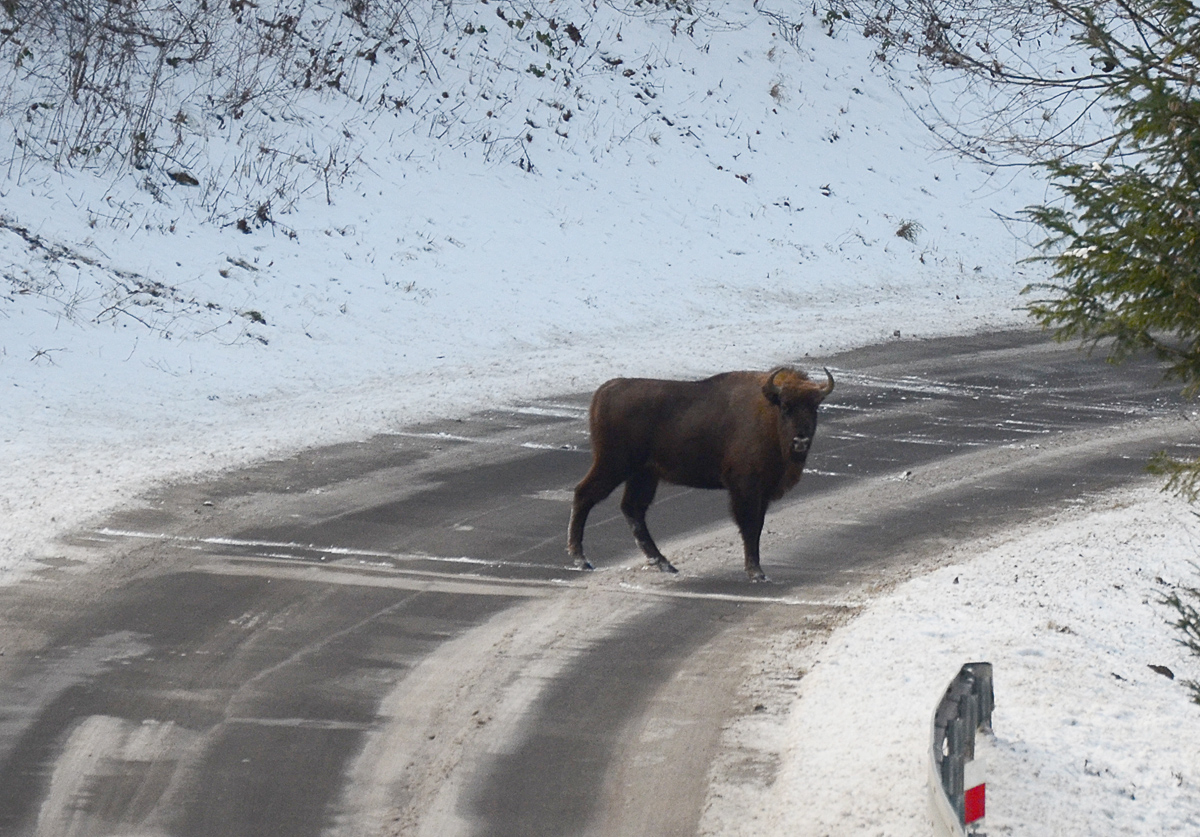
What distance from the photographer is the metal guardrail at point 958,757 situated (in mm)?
6426

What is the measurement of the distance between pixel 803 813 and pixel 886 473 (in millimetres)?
7700

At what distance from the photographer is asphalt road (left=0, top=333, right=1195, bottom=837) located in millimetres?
7629

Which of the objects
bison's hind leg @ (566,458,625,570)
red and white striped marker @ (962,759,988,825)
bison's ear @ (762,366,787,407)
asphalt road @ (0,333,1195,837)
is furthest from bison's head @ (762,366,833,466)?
red and white striped marker @ (962,759,988,825)

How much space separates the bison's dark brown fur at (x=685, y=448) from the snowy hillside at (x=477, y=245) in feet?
14.3

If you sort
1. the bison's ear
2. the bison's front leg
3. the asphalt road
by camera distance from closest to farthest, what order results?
the asphalt road, the bison's ear, the bison's front leg

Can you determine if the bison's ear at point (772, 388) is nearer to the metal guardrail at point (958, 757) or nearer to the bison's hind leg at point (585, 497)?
the bison's hind leg at point (585, 497)

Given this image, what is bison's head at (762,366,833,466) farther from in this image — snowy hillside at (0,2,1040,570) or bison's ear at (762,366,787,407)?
snowy hillside at (0,2,1040,570)

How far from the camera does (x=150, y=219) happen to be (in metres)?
20.9

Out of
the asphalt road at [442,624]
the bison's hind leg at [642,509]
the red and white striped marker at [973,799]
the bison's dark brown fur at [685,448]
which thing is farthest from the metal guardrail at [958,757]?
the bison's hind leg at [642,509]

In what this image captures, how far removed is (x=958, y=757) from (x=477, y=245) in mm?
16786

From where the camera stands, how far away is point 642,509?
11930mm

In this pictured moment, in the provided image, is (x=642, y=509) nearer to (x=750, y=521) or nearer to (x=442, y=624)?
(x=750, y=521)

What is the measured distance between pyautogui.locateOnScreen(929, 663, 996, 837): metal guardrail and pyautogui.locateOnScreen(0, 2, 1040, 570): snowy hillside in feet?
23.8

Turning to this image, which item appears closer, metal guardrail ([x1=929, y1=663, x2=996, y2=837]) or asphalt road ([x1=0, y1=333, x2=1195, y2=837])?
metal guardrail ([x1=929, y1=663, x2=996, y2=837])
